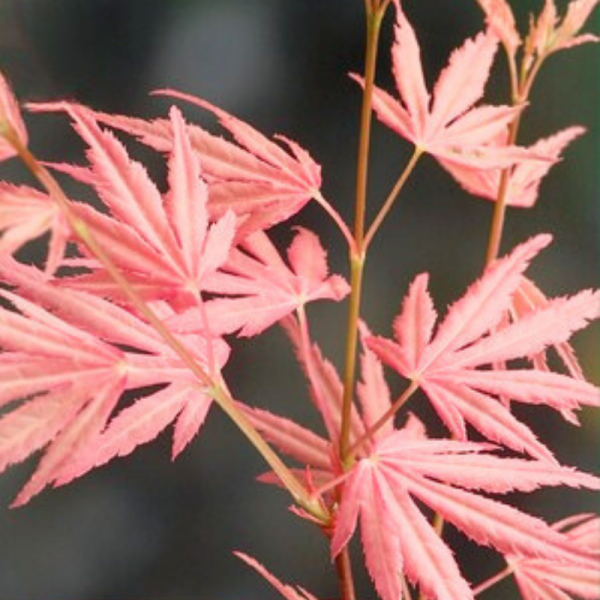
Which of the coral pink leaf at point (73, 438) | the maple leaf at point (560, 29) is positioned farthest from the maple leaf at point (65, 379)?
the maple leaf at point (560, 29)

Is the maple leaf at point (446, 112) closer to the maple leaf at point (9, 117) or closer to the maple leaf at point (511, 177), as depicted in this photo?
the maple leaf at point (511, 177)

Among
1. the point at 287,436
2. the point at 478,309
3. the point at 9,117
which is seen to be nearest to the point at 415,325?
the point at 478,309

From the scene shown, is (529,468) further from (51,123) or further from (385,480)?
(51,123)

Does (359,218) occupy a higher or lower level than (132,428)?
higher

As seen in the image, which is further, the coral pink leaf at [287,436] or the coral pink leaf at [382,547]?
the coral pink leaf at [287,436]

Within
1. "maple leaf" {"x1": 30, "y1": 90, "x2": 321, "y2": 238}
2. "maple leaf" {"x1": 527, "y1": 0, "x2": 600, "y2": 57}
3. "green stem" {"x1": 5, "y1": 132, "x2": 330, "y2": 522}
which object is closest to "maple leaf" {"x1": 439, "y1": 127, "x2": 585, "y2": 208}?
"maple leaf" {"x1": 527, "y1": 0, "x2": 600, "y2": 57}

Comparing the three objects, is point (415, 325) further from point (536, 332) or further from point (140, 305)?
point (140, 305)

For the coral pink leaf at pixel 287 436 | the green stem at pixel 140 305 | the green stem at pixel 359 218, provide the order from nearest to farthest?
the green stem at pixel 140 305 → the green stem at pixel 359 218 → the coral pink leaf at pixel 287 436
